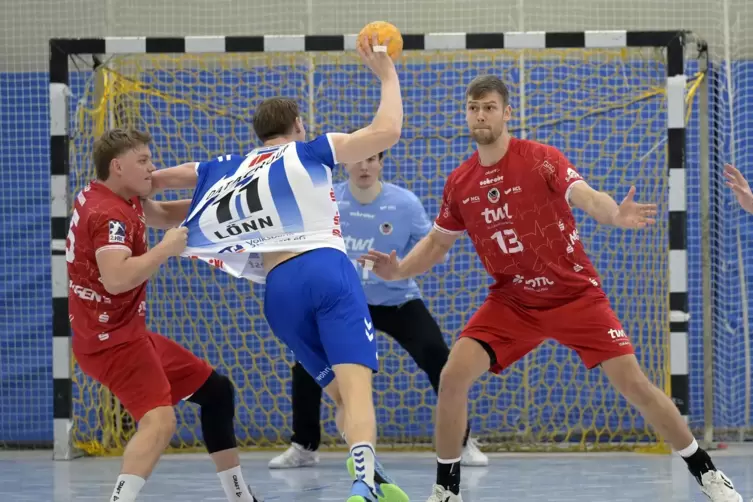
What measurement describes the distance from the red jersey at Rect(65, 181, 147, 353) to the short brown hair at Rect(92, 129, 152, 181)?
0.08 metres

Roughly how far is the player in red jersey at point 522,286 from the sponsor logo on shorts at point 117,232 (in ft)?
3.98

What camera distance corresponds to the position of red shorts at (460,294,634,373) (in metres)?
5.02

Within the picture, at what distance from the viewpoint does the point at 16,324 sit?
8367 millimetres

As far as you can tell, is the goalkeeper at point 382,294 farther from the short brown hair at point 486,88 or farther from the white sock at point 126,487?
the white sock at point 126,487

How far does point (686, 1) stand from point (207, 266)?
4.35m

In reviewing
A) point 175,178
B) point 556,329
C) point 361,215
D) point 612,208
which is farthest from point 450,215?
point 361,215

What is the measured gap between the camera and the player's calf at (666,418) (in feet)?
16.2

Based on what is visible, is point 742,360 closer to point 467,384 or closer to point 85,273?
point 467,384

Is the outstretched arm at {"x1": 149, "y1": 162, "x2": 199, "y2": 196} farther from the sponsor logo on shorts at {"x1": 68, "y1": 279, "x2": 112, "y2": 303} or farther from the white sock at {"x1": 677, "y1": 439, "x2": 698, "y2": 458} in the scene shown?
the white sock at {"x1": 677, "y1": 439, "x2": 698, "y2": 458}

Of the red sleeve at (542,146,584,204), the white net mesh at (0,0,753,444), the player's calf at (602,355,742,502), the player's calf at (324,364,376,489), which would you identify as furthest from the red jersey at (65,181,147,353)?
the white net mesh at (0,0,753,444)

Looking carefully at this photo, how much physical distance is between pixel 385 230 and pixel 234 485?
2481 mm

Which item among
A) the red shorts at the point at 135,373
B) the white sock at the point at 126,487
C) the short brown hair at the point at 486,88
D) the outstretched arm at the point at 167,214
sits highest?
Answer: the short brown hair at the point at 486,88

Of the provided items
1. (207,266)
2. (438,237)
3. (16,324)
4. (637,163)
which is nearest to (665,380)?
(637,163)

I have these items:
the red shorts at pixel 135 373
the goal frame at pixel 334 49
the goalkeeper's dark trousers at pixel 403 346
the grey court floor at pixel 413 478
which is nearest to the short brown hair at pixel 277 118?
the red shorts at pixel 135 373
